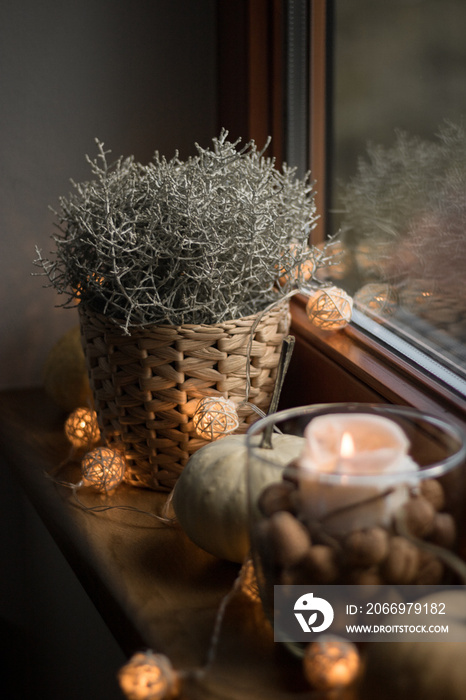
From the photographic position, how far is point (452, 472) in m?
0.39

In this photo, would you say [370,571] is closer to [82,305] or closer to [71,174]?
[82,305]

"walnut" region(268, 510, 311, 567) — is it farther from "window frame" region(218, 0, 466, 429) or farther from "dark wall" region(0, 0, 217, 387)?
"dark wall" region(0, 0, 217, 387)

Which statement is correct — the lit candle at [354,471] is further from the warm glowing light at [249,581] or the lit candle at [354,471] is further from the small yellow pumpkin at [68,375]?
the small yellow pumpkin at [68,375]

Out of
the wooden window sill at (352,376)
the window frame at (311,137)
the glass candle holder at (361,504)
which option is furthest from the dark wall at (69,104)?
the glass candle holder at (361,504)

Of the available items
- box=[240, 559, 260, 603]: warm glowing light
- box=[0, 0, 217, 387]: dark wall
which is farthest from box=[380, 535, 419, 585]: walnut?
box=[0, 0, 217, 387]: dark wall

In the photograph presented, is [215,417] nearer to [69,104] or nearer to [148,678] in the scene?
[148,678]

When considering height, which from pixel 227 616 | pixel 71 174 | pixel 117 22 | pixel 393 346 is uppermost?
pixel 117 22

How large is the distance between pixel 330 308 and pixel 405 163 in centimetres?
16

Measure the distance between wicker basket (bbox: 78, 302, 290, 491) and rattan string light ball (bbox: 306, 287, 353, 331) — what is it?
→ 0.05m

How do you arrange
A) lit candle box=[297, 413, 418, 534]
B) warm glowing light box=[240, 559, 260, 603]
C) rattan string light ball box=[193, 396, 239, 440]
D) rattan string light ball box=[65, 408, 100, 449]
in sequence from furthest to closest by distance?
rattan string light ball box=[65, 408, 100, 449], rattan string light ball box=[193, 396, 239, 440], warm glowing light box=[240, 559, 260, 603], lit candle box=[297, 413, 418, 534]

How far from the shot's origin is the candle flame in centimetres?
40

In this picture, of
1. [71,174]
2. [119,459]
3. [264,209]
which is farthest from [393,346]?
[71,174]

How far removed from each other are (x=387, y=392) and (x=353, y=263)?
23cm

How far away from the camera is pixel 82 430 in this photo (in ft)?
2.53
